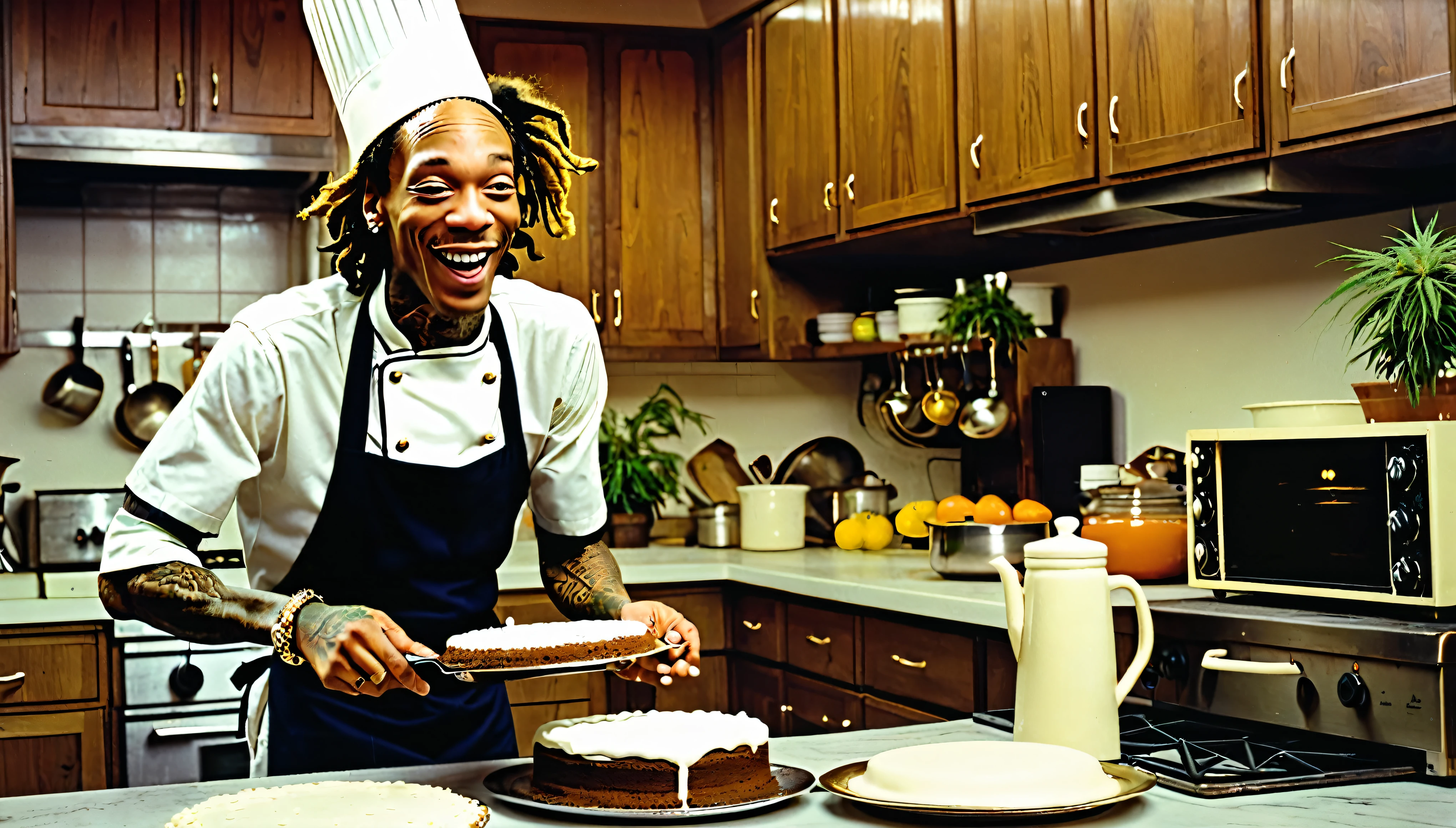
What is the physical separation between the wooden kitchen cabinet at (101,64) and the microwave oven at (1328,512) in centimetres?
277

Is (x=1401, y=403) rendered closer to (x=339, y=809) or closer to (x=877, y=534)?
(x=339, y=809)

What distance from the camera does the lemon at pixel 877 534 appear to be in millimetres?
3883

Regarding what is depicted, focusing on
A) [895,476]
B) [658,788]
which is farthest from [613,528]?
[658,788]

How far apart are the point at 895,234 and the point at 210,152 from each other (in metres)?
1.81

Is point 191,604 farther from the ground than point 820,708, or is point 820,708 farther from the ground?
point 191,604

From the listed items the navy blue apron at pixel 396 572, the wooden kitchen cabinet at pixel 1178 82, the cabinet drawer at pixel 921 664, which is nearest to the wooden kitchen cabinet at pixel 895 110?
the wooden kitchen cabinet at pixel 1178 82

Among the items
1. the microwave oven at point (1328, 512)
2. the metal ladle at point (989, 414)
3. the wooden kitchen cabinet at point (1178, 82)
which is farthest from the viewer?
the metal ladle at point (989, 414)

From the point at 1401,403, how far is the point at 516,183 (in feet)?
4.26

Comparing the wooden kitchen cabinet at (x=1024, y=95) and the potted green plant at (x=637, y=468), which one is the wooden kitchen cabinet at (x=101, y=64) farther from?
the wooden kitchen cabinet at (x=1024, y=95)

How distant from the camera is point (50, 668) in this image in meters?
3.12

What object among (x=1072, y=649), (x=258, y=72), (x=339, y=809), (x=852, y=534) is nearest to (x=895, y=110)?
(x=852, y=534)

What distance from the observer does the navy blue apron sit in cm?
164

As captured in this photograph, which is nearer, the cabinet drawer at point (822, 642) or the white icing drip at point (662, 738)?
the white icing drip at point (662, 738)

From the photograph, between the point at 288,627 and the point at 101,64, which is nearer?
the point at 288,627
